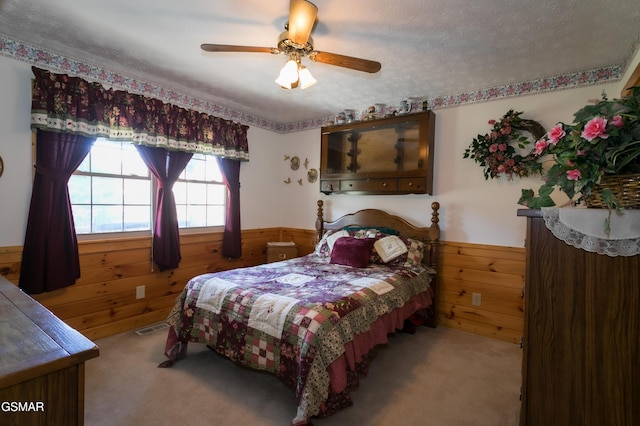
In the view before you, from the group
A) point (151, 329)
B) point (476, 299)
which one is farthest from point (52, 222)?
point (476, 299)

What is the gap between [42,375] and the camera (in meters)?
0.79

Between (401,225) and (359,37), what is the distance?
2.03m

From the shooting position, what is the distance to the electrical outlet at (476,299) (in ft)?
10.4

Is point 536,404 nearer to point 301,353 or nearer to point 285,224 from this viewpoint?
point 301,353

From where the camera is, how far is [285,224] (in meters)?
4.70

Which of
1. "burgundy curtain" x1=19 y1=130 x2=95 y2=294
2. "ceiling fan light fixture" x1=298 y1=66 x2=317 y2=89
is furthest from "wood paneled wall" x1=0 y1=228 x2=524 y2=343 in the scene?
"ceiling fan light fixture" x1=298 y1=66 x2=317 y2=89

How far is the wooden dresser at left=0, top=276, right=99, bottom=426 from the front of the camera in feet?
2.46

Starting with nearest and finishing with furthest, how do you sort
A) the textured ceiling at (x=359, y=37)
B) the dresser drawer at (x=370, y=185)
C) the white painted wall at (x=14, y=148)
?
the textured ceiling at (x=359, y=37), the white painted wall at (x=14, y=148), the dresser drawer at (x=370, y=185)

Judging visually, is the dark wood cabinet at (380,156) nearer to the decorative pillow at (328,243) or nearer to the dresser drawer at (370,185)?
the dresser drawer at (370,185)

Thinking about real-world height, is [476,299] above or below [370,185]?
below

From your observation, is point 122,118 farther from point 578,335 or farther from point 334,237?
point 578,335

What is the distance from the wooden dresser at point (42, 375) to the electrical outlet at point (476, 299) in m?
3.22
